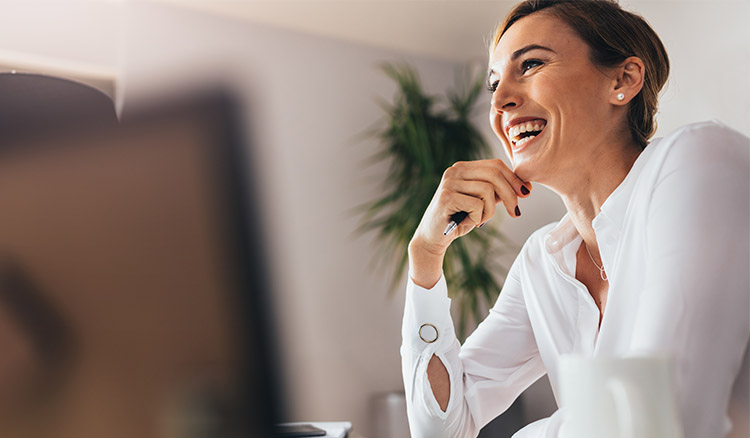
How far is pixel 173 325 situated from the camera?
246 millimetres

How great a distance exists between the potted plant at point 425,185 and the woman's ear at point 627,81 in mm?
1654

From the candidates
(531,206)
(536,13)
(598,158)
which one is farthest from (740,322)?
(531,206)

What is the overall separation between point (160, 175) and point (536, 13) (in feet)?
3.25

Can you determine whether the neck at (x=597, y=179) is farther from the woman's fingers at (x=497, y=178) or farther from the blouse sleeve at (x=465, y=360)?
the blouse sleeve at (x=465, y=360)

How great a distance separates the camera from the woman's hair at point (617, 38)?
1043 millimetres

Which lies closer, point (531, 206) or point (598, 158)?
point (598, 158)

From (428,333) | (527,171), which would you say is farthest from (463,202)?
(428,333)

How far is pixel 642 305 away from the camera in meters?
0.60

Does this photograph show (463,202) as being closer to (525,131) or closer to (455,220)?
(455,220)

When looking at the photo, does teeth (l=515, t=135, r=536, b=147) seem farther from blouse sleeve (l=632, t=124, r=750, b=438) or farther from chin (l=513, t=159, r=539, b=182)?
blouse sleeve (l=632, t=124, r=750, b=438)

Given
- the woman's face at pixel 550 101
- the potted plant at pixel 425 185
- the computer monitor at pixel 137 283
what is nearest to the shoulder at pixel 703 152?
the woman's face at pixel 550 101

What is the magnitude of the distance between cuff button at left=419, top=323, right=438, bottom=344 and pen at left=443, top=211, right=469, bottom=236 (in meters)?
0.17

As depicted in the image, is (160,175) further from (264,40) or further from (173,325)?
(264,40)

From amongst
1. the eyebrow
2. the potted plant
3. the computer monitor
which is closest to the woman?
the eyebrow
